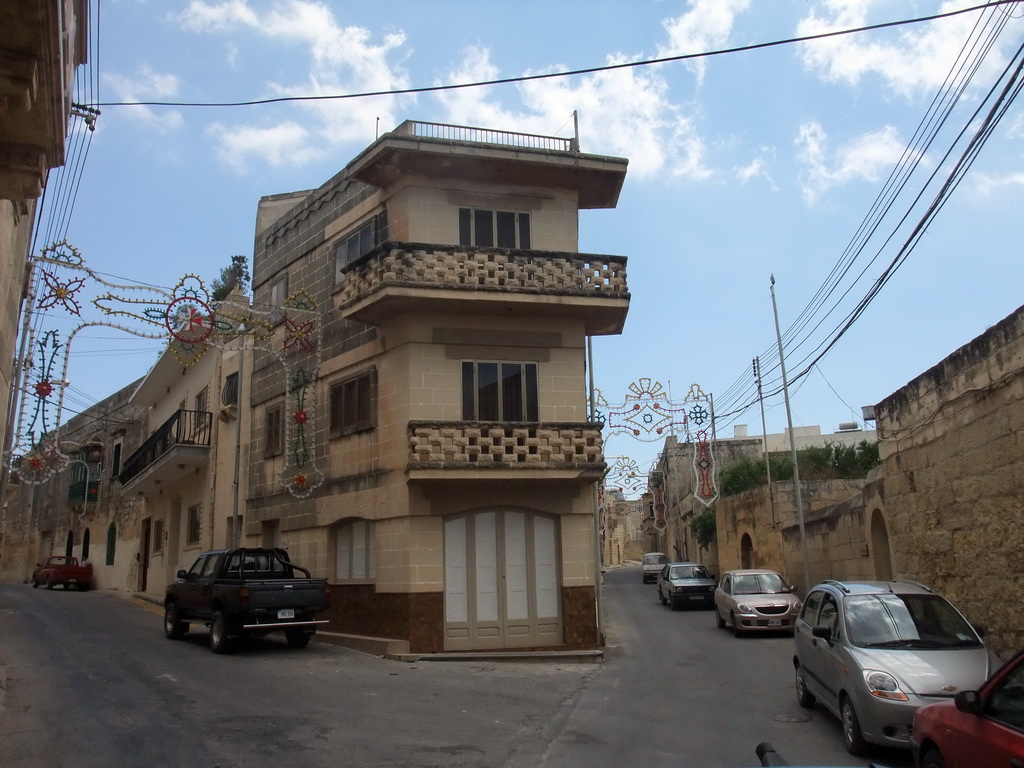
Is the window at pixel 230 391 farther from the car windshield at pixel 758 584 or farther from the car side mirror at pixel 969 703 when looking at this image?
the car side mirror at pixel 969 703

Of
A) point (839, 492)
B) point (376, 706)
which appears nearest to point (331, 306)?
point (376, 706)

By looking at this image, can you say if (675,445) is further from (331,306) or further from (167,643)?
(167,643)

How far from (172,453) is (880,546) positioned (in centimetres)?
2024

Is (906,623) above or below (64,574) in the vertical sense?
below

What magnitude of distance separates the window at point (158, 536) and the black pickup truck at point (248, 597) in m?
15.1

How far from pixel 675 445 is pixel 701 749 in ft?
156

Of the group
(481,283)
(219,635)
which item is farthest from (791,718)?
(219,635)

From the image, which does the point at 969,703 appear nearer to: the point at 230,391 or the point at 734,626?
the point at 734,626

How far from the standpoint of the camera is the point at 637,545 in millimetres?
103688

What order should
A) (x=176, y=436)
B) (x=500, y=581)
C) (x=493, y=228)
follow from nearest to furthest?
(x=500, y=581)
(x=493, y=228)
(x=176, y=436)

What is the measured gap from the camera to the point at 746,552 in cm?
3497

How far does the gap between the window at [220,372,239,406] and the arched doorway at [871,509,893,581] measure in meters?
16.7

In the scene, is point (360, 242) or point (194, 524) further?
point (194, 524)

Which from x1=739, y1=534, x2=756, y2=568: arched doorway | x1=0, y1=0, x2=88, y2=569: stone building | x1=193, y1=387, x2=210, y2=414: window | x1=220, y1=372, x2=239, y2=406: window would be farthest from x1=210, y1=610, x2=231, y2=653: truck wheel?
x1=739, y1=534, x2=756, y2=568: arched doorway
